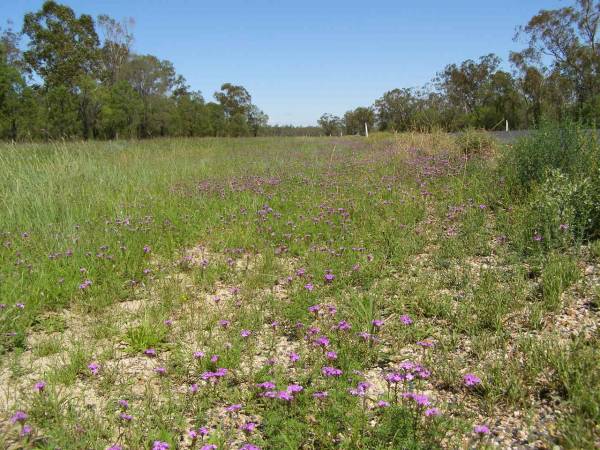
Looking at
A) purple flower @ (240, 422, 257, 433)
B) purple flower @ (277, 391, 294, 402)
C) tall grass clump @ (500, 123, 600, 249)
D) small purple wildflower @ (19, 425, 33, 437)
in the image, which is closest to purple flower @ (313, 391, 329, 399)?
purple flower @ (277, 391, 294, 402)

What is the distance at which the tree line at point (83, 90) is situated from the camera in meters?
25.4

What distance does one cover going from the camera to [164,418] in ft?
7.78

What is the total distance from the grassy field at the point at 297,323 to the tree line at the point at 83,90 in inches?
568

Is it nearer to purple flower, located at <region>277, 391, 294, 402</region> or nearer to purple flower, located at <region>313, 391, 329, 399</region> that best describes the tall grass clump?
purple flower, located at <region>313, 391, 329, 399</region>

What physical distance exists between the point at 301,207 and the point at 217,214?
1.25 metres

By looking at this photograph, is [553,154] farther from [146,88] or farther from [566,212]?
[146,88]

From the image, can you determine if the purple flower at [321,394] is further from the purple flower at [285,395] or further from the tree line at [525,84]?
the tree line at [525,84]

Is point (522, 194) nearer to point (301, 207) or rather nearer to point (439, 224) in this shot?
point (439, 224)

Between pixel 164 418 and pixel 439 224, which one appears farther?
pixel 439 224

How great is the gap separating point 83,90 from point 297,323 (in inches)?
1374

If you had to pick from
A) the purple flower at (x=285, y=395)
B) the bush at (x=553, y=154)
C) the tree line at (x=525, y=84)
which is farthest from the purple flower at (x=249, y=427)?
the tree line at (x=525, y=84)

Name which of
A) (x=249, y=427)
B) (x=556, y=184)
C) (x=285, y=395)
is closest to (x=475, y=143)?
(x=556, y=184)

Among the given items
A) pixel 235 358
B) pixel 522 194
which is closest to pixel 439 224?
pixel 522 194

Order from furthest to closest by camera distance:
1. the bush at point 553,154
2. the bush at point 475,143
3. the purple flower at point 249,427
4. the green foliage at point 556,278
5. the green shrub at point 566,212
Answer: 1. the bush at point 475,143
2. the bush at point 553,154
3. the green shrub at point 566,212
4. the green foliage at point 556,278
5. the purple flower at point 249,427
